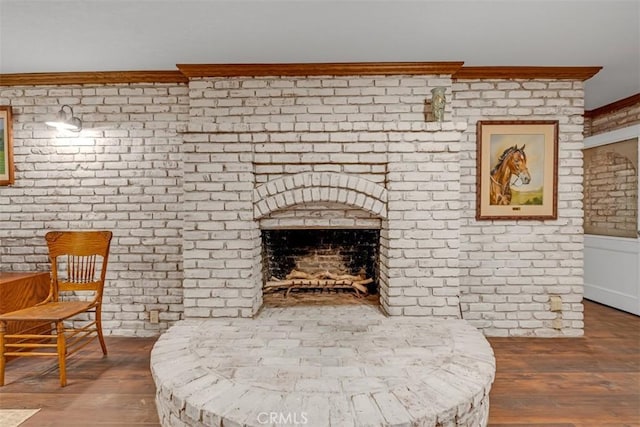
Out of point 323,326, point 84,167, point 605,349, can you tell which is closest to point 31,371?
point 84,167

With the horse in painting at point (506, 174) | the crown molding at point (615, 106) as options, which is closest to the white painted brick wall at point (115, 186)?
the horse in painting at point (506, 174)

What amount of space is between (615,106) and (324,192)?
13.5 ft

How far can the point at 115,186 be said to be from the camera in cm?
341

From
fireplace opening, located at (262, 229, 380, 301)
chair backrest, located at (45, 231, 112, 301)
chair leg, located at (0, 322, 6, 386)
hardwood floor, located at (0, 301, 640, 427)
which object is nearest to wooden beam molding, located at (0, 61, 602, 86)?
chair backrest, located at (45, 231, 112, 301)

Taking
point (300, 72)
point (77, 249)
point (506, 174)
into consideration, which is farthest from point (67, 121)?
point (506, 174)

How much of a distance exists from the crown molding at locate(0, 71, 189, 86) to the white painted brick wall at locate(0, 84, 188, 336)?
6cm

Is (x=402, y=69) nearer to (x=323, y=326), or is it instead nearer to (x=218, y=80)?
(x=218, y=80)

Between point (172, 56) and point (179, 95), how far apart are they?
52 centimetres

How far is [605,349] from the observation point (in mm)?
3117

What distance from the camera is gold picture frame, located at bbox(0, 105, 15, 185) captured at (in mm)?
3396

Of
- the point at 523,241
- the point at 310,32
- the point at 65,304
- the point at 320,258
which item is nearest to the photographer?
the point at 310,32

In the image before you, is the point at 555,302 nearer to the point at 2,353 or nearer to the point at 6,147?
the point at 2,353

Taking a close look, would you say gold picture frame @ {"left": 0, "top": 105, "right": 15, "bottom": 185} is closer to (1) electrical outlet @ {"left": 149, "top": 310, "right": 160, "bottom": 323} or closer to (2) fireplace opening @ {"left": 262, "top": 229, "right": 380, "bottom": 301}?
(1) electrical outlet @ {"left": 149, "top": 310, "right": 160, "bottom": 323}

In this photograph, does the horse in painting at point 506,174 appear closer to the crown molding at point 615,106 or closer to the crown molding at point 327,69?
the crown molding at point 327,69
